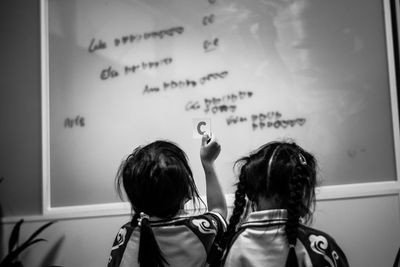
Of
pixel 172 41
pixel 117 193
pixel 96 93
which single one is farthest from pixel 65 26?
pixel 117 193

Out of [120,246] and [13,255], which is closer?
[120,246]

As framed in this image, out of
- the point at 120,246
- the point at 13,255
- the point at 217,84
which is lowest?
the point at 13,255

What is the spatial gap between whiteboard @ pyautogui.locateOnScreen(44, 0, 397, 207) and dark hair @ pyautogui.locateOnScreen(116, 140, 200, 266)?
0.37 metres

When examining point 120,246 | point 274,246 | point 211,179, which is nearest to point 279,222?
point 274,246

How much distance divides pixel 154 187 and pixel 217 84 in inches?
23.9

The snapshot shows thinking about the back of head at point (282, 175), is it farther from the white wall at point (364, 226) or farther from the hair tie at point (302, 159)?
the white wall at point (364, 226)

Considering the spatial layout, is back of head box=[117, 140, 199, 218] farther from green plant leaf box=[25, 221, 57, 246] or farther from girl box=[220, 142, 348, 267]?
green plant leaf box=[25, 221, 57, 246]

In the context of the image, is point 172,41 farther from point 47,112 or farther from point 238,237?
point 238,237

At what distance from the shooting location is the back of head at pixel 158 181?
1.00 metres

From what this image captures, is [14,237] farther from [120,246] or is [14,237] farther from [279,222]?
[279,222]

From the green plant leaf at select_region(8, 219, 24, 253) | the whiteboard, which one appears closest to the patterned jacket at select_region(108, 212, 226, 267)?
the whiteboard

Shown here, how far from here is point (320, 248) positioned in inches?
34.3

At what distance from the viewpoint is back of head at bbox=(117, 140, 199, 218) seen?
3.27ft

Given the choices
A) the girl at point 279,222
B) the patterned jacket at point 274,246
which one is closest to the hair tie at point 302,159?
the girl at point 279,222
